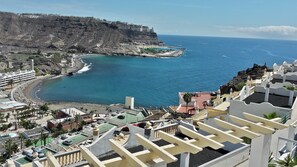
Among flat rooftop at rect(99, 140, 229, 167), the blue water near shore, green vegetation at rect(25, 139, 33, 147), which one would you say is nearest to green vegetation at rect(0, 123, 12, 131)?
green vegetation at rect(25, 139, 33, 147)

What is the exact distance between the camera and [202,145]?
8.09 metres

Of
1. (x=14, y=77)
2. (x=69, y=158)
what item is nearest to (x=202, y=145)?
(x=69, y=158)

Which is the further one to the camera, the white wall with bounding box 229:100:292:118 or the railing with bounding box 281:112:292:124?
the white wall with bounding box 229:100:292:118

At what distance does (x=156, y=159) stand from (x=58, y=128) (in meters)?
49.9

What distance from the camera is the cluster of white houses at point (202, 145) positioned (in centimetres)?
673

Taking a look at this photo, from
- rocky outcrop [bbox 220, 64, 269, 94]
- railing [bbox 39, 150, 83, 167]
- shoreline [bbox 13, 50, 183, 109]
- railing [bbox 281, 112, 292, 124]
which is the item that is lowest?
shoreline [bbox 13, 50, 183, 109]

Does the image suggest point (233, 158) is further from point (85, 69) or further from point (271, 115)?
point (85, 69)

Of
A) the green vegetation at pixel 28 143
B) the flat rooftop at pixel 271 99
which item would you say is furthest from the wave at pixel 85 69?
the flat rooftop at pixel 271 99

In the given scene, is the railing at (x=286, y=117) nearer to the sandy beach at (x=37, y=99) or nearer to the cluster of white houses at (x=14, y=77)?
the sandy beach at (x=37, y=99)

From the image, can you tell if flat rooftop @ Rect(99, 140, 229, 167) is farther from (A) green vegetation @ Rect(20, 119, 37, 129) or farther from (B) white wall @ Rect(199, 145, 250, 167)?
(A) green vegetation @ Rect(20, 119, 37, 129)

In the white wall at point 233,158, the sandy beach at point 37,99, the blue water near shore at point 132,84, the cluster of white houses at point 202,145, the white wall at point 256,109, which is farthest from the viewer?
the blue water near shore at point 132,84

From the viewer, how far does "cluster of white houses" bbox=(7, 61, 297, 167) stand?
6.73 metres

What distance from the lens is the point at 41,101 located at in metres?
82.6

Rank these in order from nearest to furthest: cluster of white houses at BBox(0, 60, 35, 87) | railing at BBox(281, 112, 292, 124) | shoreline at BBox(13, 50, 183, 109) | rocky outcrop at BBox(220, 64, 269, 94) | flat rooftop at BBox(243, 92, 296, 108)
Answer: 1. railing at BBox(281, 112, 292, 124)
2. flat rooftop at BBox(243, 92, 296, 108)
3. rocky outcrop at BBox(220, 64, 269, 94)
4. shoreline at BBox(13, 50, 183, 109)
5. cluster of white houses at BBox(0, 60, 35, 87)
